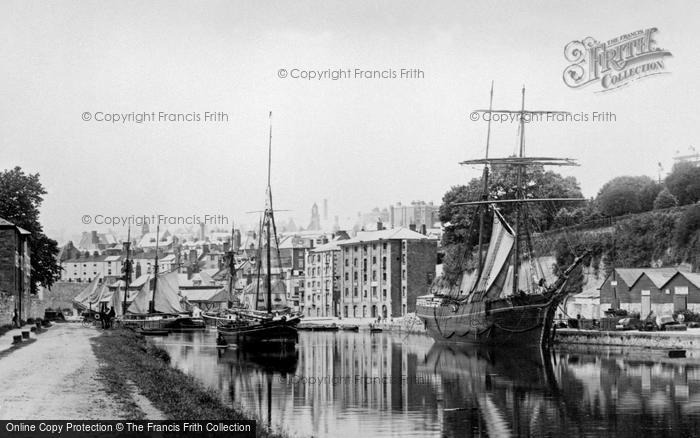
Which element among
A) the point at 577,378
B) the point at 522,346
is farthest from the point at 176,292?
the point at 577,378

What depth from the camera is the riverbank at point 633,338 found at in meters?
43.0

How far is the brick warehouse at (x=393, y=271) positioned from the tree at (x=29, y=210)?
43.0 meters

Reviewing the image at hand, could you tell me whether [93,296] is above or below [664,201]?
below

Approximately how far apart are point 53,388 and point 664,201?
55450 millimetres

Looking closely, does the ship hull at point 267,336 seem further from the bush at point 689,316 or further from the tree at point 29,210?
the bush at point 689,316

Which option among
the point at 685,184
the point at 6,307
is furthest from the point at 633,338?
the point at 6,307

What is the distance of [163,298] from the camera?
8150 centimetres

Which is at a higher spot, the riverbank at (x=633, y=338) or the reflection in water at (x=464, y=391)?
the riverbank at (x=633, y=338)

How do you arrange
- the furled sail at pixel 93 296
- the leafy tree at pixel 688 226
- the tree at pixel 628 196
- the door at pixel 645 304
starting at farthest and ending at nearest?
1. the furled sail at pixel 93 296
2. the tree at pixel 628 196
3. the leafy tree at pixel 688 226
4. the door at pixel 645 304

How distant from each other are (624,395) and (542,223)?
54177mm

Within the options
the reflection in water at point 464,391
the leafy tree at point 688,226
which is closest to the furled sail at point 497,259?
the reflection in water at point 464,391

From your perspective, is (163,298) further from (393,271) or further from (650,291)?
(650,291)

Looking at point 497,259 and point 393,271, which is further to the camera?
point 393,271

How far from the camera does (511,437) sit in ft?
71.8
